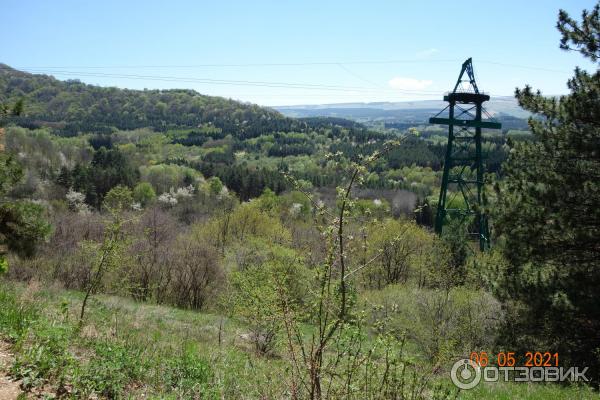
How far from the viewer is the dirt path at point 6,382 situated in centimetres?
521

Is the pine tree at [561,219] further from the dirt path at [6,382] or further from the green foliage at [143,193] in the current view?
the green foliage at [143,193]

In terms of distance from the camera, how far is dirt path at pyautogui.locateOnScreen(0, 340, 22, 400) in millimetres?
5211

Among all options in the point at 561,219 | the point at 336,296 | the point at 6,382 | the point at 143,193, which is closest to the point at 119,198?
the point at 6,382

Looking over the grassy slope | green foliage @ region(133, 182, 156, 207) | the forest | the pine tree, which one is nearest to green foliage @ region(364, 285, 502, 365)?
the forest

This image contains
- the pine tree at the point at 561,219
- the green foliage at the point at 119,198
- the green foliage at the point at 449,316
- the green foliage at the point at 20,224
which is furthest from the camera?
the green foliage at the point at 449,316

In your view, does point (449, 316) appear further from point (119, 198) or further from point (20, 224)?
point (20, 224)

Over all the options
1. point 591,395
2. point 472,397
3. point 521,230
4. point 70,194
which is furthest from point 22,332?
point 70,194

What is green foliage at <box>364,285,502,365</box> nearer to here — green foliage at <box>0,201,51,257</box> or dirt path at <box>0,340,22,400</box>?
green foliage at <box>0,201,51,257</box>

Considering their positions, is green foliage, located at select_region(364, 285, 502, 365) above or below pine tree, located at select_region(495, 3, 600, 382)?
below

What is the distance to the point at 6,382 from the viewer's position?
17.9ft

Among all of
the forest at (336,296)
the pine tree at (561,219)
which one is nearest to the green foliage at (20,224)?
the forest at (336,296)

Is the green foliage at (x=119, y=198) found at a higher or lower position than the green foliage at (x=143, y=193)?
higher

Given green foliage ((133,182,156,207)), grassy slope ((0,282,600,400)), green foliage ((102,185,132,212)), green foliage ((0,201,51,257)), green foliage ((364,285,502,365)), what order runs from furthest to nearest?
green foliage ((133,182,156,207))
green foliage ((364,285,502,365))
green foliage ((0,201,51,257))
green foliage ((102,185,132,212))
grassy slope ((0,282,600,400))

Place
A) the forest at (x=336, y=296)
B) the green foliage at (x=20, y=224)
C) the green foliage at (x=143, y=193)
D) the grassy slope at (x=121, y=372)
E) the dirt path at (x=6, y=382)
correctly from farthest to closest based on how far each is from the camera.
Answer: the green foliage at (x=143, y=193)
the green foliage at (x=20, y=224)
the grassy slope at (x=121, y=372)
the dirt path at (x=6, y=382)
the forest at (x=336, y=296)
